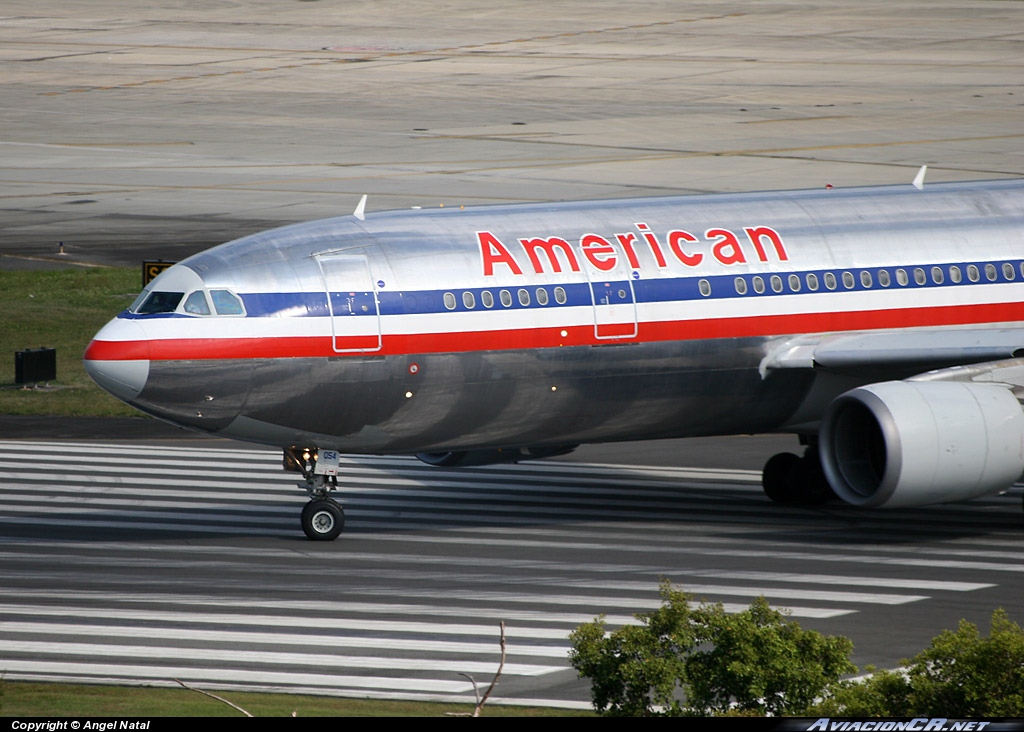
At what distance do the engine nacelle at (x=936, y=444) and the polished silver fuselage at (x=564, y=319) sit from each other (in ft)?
4.19

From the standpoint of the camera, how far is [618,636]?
14633 millimetres

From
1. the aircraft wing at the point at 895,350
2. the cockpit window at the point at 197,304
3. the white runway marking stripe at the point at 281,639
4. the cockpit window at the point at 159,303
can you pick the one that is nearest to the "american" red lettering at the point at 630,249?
the aircraft wing at the point at 895,350

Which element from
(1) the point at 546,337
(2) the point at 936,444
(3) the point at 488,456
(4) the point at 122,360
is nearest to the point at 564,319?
(1) the point at 546,337

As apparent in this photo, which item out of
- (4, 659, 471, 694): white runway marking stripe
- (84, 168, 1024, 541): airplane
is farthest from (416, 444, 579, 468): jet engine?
(4, 659, 471, 694): white runway marking stripe

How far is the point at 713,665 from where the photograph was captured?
14477mm

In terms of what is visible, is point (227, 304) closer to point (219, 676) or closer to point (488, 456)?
point (488, 456)

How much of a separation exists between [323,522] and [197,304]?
4064mm

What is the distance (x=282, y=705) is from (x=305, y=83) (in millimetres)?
78447

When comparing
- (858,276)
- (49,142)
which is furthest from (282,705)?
(49,142)

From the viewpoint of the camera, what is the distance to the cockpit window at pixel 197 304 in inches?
Result: 1034

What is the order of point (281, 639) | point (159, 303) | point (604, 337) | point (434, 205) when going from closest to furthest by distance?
point (281, 639) → point (159, 303) → point (604, 337) → point (434, 205)

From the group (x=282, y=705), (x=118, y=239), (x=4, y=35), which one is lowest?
(x=282, y=705)

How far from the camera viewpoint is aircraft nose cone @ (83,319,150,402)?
25797 mm

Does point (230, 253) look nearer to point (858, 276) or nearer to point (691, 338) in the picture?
point (691, 338)
